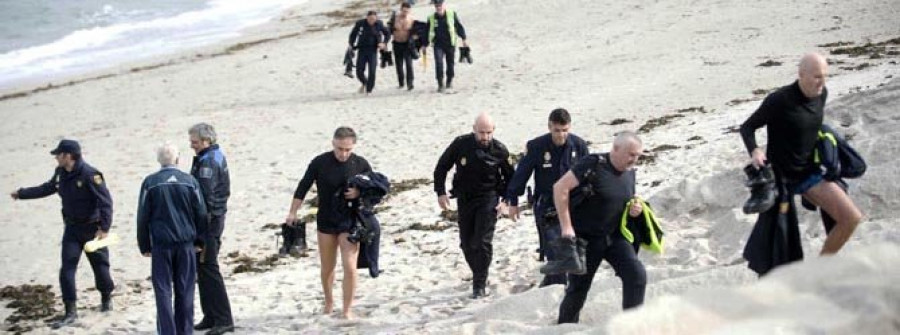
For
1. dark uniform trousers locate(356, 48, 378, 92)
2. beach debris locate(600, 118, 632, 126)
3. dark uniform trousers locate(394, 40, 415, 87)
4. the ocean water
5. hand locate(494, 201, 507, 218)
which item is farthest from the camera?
the ocean water

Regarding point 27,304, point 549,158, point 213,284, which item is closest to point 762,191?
point 549,158

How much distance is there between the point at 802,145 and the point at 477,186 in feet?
10.8

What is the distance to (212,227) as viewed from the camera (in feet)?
30.6

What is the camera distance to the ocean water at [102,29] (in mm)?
32344

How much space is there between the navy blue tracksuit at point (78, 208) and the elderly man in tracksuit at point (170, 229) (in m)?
1.66

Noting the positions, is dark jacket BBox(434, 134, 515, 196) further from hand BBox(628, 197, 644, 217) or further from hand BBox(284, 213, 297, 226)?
hand BBox(628, 197, 644, 217)

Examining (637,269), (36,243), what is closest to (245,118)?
(36,243)

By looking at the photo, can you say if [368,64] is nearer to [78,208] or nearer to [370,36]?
[370,36]

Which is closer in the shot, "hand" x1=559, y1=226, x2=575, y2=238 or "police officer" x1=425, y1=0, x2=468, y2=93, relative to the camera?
"hand" x1=559, y1=226, x2=575, y2=238

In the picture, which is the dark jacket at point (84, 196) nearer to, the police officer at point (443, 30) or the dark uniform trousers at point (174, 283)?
the dark uniform trousers at point (174, 283)

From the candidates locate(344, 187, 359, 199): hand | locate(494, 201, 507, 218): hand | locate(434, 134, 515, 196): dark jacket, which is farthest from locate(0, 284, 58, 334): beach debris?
locate(494, 201, 507, 218): hand

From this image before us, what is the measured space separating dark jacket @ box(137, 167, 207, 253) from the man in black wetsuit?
943mm

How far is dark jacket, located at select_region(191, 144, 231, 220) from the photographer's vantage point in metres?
9.13

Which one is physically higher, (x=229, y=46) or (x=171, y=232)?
(x=229, y=46)
